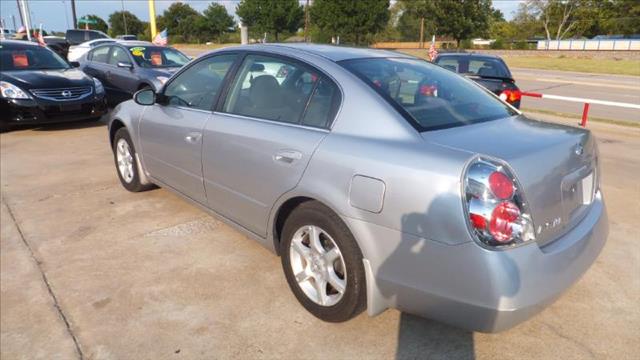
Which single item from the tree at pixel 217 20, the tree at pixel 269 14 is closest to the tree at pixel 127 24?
the tree at pixel 217 20

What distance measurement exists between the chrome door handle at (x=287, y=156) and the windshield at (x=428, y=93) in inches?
23.0

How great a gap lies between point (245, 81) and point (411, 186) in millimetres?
1726

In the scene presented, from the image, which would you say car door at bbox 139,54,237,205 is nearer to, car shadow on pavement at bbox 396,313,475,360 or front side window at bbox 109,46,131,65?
car shadow on pavement at bbox 396,313,475,360

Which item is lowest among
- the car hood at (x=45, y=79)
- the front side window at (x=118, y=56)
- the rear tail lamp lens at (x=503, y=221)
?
the rear tail lamp lens at (x=503, y=221)

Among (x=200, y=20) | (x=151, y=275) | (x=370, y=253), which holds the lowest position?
(x=151, y=275)

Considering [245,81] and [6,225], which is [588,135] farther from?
[6,225]

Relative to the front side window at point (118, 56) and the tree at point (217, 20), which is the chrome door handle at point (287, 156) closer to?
the front side window at point (118, 56)

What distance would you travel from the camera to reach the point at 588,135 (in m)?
2.78

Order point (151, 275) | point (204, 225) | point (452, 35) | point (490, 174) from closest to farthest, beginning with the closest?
point (490, 174), point (151, 275), point (204, 225), point (452, 35)

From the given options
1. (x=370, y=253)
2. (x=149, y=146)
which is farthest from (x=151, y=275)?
(x=370, y=253)

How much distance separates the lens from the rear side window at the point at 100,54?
429 inches

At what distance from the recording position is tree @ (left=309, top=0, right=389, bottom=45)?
5648 cm

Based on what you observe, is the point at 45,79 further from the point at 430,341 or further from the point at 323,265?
the point at 430,341

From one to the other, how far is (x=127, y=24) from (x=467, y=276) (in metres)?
112
